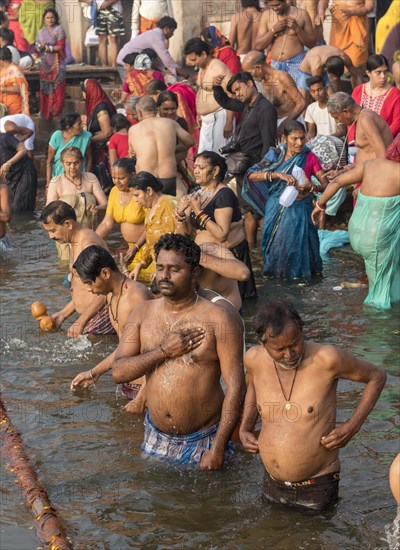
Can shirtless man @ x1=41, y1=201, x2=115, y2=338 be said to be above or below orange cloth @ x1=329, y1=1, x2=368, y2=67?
below

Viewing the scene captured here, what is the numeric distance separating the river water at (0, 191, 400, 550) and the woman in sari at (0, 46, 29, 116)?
6595 millimetres

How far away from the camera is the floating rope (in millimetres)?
5770

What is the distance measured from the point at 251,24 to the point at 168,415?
917cm

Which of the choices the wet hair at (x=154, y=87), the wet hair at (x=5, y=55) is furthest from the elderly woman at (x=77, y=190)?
the wet hair at (x=5, y=55)

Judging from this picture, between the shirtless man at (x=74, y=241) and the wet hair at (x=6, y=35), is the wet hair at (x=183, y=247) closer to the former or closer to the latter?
the shirtless man at (x=74, y=241)

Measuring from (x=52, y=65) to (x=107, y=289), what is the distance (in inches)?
427

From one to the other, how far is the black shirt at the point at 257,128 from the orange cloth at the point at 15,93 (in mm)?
4964

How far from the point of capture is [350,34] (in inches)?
530

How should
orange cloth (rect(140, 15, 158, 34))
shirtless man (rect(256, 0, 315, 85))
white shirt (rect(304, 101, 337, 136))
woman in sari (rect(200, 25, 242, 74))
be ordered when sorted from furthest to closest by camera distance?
orange cloth (rect(140, 15, 158, 34)) → woman in sari (rect(200, 25, 242, 74)) → shirtless man (rect(256, 0, 315, 85)) → white shirt (rect(304, 101, 337, 136))

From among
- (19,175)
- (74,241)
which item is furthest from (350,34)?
(74,241)

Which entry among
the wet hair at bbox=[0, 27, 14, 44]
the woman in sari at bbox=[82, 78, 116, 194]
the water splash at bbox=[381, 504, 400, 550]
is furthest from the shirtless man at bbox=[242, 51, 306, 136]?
the water splash at bbox=[381, 504, 400, 550]

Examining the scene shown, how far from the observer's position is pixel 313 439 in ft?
18.0

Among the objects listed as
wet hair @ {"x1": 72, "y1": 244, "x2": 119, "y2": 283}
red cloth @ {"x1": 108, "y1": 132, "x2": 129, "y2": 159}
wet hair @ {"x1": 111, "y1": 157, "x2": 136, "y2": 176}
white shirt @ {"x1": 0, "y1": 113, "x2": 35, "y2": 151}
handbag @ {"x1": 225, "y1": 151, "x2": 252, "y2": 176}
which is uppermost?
wet hair @ {"x1": 72, "y1": 244, "x2": 119, "y2": 283}

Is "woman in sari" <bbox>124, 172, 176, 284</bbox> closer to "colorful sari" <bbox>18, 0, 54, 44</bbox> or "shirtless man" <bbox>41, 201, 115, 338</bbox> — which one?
"shirtless man" <bbox>41, 201, 115, 338</bbox>
